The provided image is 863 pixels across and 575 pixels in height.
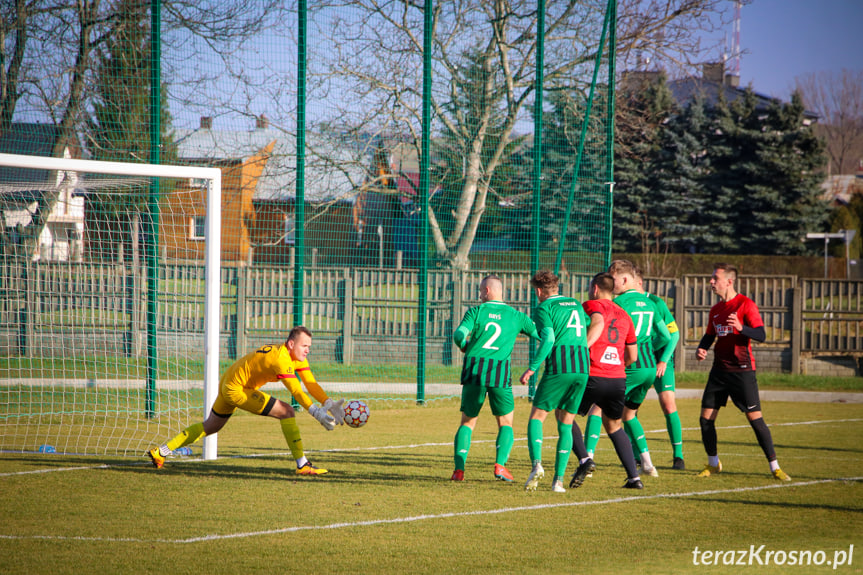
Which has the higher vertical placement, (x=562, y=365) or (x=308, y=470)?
(x=562, y=365)

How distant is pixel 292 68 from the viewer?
1252 centimetres

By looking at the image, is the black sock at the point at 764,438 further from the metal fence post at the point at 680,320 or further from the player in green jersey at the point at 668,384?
the metal fence post at the point at 680,320

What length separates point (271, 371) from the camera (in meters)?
7.55

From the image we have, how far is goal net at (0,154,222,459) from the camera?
10812mm

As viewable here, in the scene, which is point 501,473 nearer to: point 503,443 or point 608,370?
point 503,443

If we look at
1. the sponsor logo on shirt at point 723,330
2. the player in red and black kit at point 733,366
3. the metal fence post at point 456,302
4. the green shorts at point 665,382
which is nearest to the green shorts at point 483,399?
the green shorts at point 665,382

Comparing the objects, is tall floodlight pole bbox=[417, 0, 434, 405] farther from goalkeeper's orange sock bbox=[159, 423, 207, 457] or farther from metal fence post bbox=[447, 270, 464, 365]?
goalkeeper's orange sock bbox=[159, 423, 207, 457]

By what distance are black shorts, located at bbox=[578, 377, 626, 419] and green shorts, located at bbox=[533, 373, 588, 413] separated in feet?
0.34

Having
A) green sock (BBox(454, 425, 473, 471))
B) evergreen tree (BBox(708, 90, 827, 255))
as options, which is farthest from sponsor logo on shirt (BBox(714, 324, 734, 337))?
evergreen tree (BBox(708, 90, 827, 255))

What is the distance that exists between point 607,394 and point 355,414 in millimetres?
2353

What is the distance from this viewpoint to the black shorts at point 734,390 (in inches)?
311

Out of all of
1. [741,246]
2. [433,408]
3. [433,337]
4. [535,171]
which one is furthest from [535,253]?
[741,246]

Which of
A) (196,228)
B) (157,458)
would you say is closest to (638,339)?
(157,458)

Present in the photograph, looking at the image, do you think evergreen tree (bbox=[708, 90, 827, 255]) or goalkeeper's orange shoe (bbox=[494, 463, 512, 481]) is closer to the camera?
goalkeeper's orange shoe (bbox=[494, 463, 512, 481])
